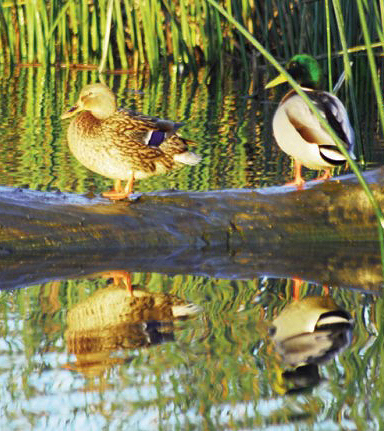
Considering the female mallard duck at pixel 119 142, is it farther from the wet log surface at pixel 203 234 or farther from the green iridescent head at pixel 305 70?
the green iridescent head at pixel 305 70

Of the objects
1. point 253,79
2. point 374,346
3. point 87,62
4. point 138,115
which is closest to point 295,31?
point 253,79

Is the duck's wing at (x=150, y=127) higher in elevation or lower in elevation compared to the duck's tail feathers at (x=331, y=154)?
higher

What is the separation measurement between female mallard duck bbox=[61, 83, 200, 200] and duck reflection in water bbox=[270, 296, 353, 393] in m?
1.36

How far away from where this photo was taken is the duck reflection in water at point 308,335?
3988 mm

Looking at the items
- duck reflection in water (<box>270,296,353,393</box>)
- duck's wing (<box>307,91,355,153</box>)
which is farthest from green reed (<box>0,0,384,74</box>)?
duck reflection in water (<box>270,296,353,393</box>)

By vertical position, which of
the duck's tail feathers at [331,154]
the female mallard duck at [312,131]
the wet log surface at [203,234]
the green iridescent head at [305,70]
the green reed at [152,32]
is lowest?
the wet log surface at [203,234]

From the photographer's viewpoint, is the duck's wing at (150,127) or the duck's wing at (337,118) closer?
the duck's wing at (337,118)

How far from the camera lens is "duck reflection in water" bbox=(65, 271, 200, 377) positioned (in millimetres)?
4148

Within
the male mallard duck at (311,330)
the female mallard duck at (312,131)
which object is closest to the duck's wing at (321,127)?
the female mallard duck at (312,131)

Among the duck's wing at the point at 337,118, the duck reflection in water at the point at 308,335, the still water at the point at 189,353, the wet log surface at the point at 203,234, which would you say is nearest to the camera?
the still water at the point at 189,353

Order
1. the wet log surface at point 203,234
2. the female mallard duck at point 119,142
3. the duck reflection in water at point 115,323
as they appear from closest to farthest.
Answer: the duck reflection in water at point 115,323
the wet log surface at point 203,234
the female mallard duck at point 119,142

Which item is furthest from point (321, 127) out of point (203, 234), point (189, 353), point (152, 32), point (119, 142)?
point (152, 32)

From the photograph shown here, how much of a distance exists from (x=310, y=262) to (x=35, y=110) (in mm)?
5911

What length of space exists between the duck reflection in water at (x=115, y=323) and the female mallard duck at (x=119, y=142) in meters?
0.93
